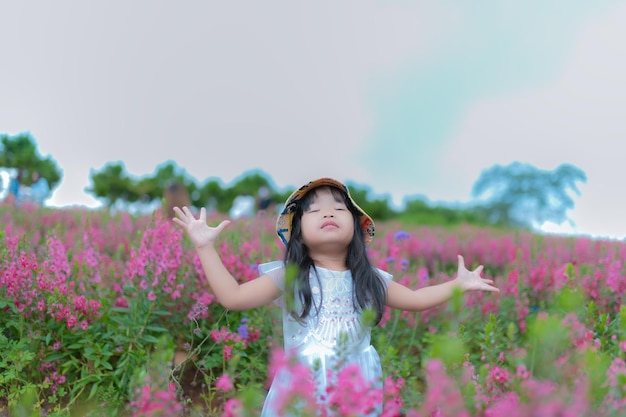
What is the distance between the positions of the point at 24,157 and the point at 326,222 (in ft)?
136

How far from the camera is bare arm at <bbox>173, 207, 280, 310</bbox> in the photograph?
285cm

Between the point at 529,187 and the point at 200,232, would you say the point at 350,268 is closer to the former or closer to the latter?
the point at 200,232

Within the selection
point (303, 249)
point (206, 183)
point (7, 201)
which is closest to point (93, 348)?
point (303, 249)

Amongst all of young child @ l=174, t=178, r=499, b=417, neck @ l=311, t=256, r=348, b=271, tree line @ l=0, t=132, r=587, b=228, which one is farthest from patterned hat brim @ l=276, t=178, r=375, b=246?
tree line @ l=0, t=132, r=587, b=228

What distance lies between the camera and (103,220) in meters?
8.29

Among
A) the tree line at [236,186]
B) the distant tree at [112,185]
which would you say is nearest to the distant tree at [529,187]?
the tree line at [236,186]

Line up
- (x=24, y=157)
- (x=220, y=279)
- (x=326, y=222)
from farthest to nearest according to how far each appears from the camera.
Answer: (x=24, y=157)
(x=326, y=222)
(x=220, y=279)

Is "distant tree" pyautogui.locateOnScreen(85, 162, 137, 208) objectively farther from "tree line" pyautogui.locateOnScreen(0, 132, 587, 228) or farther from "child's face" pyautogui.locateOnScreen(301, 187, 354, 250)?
"child's face" pyautogui.locateOnScreen(301, 187, 354, 250)

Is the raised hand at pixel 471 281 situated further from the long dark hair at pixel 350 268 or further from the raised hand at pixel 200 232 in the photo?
the raised hand at pixel 200 232

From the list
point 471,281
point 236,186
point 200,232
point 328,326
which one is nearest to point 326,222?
point 328,326

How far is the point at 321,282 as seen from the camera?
2.94m

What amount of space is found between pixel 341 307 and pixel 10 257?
6.66 feet

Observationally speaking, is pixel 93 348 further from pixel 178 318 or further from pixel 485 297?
pixel 485 297

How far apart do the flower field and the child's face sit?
568 millimetres
